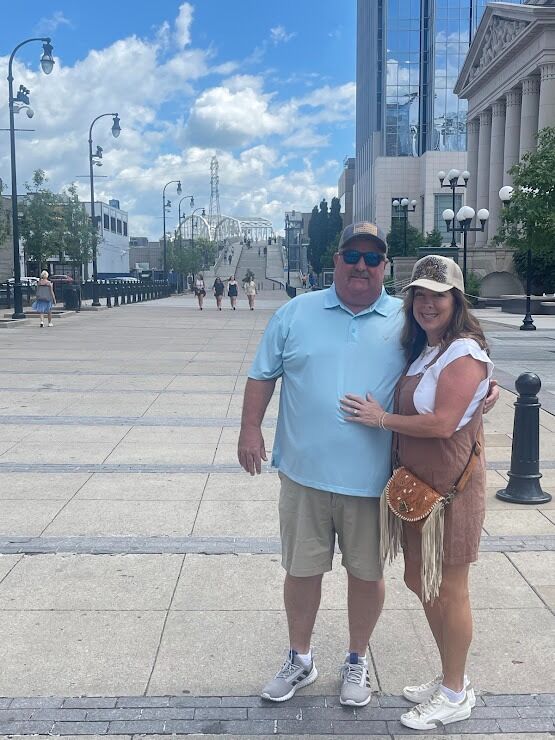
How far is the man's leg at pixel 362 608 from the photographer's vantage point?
3348 mm

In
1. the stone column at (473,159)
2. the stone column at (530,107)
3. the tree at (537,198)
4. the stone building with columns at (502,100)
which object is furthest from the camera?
the stone column at (473,159)

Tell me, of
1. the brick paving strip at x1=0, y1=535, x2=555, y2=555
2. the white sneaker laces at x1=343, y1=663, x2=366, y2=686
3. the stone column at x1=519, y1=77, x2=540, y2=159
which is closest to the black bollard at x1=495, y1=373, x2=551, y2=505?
the brick paving strip at x1=0, y1=535, x2=555, y2=555

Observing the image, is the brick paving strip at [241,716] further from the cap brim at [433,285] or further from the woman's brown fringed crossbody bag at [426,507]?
the cap brim at [433,285]

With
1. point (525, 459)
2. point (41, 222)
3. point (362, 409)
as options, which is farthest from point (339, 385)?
point (41, 222)

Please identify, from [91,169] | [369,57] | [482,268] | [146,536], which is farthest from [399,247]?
[369,57]

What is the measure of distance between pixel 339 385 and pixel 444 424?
17.3 inches

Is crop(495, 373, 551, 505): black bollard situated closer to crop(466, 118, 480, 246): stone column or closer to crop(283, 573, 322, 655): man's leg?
crop(283, 573, 322, 655): man's leg

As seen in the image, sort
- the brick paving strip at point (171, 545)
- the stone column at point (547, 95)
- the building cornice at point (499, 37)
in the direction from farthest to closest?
the stone column at point (547, 95), the building cornice at point (499, 37), the brick paving strip at point (171, 545)

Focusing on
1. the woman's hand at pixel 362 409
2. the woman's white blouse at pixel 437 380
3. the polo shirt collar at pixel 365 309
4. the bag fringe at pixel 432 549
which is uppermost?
the polo shirt collar at pixel 365 309

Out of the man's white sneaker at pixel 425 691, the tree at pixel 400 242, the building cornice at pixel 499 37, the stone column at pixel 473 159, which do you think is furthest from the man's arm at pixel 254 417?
the stone column at pixel 473 159

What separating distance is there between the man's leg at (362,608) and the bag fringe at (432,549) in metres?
0.34

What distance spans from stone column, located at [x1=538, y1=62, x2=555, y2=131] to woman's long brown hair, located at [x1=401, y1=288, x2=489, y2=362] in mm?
43922

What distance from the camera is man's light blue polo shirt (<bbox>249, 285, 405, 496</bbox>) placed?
3.14m

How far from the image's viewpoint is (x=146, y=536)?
532cm
